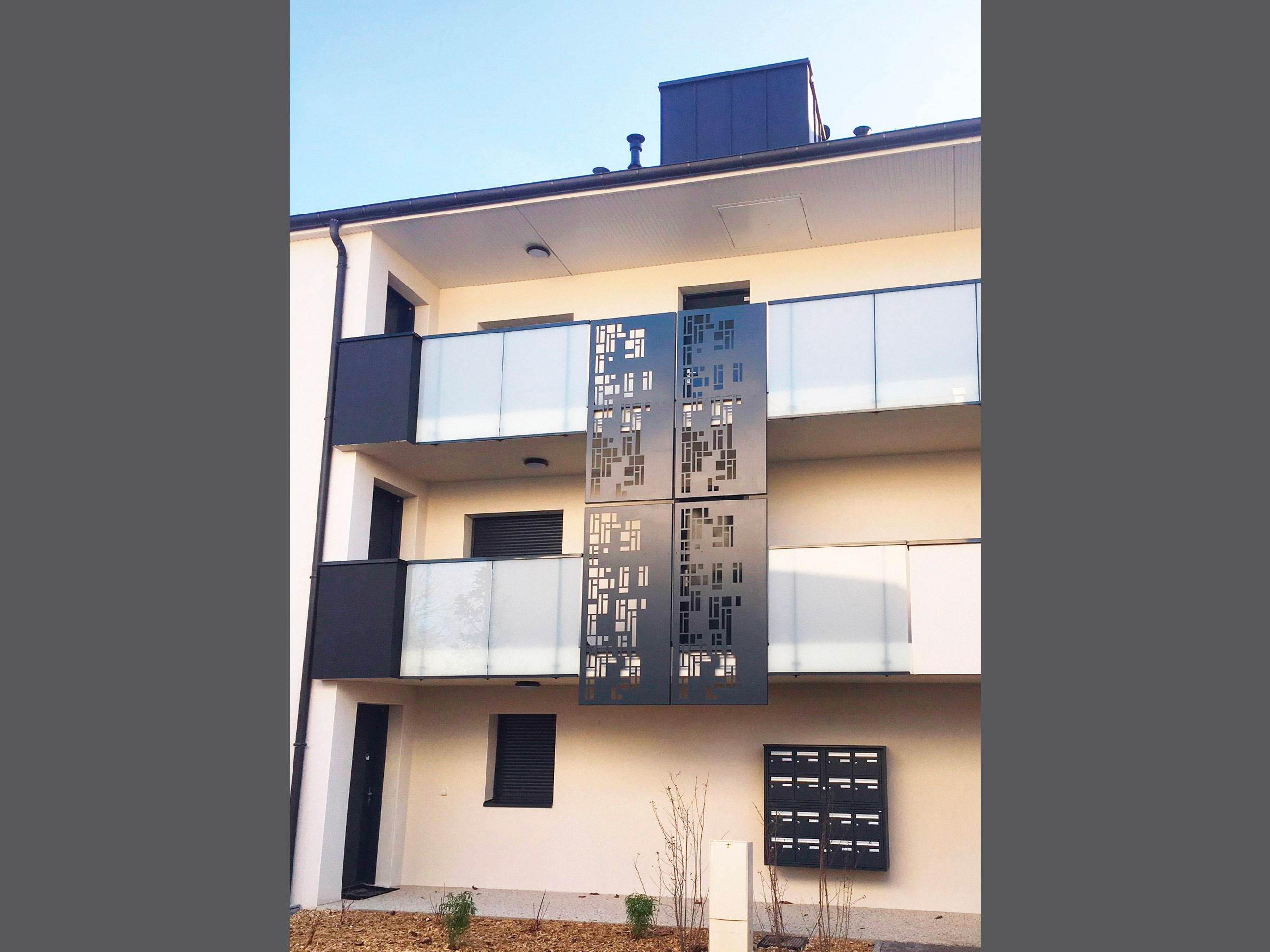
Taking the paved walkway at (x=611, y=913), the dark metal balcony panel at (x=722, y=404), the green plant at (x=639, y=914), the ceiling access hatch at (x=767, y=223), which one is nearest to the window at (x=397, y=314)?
the dark metal balcony panel at (x=722, y=404)

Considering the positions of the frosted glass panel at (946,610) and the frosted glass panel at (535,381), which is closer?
the frosted glass panel at (946,610)

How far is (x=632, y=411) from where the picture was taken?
1458cm

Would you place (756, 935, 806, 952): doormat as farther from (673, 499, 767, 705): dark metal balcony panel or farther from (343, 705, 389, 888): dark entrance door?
(343, 705, 389, 888): dark entrance door

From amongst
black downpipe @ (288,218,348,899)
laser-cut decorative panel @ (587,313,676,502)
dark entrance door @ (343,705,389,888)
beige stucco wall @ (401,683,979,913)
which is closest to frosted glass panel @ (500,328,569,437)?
laser-cut decorative panel @ (587,313,676,502)

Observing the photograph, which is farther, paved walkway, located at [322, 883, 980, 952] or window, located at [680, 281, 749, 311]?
window, located at [680, 281, 749, 311]

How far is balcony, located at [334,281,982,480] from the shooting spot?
44.2 ft

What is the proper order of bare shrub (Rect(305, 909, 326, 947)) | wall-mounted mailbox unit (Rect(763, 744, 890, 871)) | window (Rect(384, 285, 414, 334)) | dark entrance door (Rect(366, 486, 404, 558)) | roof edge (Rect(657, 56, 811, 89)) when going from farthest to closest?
window (Rect(384, 285, 414, 334)), roof edge (Rect(657, 56, 811, 89)), dark entrance door (Rect(366, 486, 404, 558)), wall-mounted mailbox unit (Rect(763, 744, 890, 871)), bare shrub (Rect(305, 909, 326, 947))

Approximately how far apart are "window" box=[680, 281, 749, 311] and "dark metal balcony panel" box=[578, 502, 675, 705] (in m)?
4.20

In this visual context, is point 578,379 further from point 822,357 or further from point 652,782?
point 652,782

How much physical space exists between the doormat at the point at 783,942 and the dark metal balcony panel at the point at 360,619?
6.17 metres

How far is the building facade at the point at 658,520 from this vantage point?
13492 mm

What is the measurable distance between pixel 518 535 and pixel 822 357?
19.5ft

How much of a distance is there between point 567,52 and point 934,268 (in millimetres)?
7903

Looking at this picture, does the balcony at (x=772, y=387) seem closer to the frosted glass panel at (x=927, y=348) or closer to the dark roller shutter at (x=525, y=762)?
the frosted glass panel at (x=927, y=348)
